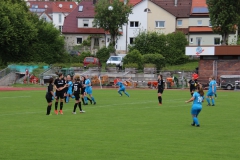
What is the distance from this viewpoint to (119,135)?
16.4 m

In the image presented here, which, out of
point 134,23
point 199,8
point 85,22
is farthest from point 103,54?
point 199,8

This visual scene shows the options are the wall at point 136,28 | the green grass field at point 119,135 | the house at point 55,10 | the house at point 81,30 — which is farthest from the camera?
the house at point 55,10

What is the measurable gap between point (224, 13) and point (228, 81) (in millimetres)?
16993

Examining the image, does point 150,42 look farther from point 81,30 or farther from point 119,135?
point 119,135

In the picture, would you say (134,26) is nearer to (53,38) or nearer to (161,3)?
(161,3)

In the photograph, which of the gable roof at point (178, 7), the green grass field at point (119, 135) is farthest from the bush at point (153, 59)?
the green grass field at point (119, 135)

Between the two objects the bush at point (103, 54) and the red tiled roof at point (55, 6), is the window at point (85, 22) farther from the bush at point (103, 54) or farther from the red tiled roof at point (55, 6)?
the red tiled roof at point (55, 6)

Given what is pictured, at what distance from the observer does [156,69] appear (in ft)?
177

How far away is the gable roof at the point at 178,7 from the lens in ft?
257

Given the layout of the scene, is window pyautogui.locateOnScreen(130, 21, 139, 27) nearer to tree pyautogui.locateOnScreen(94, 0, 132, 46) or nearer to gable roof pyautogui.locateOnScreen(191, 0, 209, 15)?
tree pyautogui.locateOnScreen(94, 0, 132, 46)

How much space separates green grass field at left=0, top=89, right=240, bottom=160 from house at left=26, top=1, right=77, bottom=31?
309 feet

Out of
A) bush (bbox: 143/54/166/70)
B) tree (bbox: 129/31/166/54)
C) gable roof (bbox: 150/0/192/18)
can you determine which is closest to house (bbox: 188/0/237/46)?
gable roof (bbox: 150/0/192/18)

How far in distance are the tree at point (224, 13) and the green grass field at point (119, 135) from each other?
37.2 meters

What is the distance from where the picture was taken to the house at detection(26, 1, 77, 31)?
125 meters
